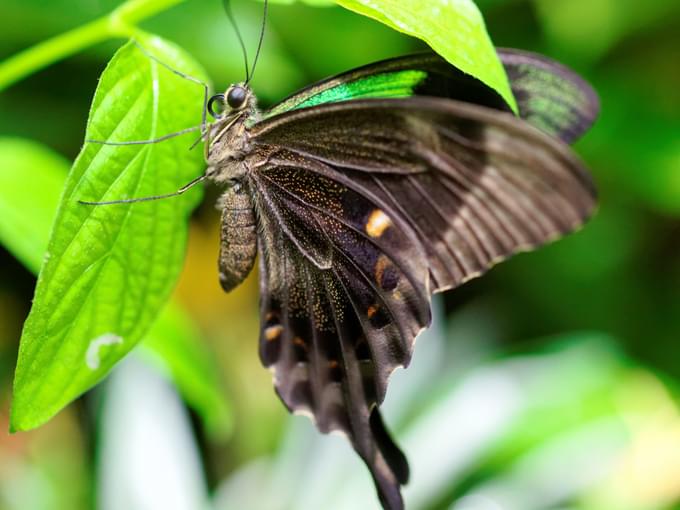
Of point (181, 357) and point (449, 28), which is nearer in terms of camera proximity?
point (449, 28)

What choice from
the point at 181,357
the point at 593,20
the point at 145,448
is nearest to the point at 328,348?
the point at 181,357

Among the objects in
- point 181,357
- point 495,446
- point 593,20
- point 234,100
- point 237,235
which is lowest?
point 495,446

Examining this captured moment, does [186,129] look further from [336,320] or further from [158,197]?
[336,320]

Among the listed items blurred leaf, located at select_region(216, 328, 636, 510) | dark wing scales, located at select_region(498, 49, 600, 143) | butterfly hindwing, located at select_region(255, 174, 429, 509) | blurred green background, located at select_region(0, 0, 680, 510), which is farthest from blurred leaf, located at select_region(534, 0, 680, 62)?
butterfly hindwing, located at select_region(255, 174, 429, 509)

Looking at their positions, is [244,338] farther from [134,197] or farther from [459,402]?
[134,197]

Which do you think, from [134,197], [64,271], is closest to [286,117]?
[134,197]

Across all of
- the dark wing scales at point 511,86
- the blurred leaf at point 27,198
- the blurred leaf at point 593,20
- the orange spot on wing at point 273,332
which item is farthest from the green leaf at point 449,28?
the blurred leaf at point 593,20
